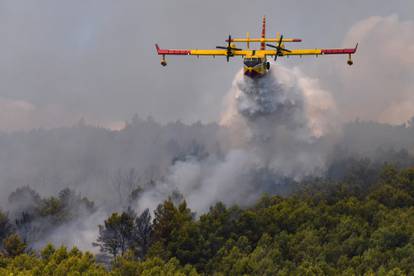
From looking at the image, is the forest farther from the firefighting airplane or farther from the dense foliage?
the firefighting airplane

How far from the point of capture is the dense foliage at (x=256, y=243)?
7025cm

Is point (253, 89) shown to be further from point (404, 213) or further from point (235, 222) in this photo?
point (404, 213)

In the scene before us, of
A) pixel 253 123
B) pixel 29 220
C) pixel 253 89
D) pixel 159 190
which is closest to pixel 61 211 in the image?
pixel 29 220

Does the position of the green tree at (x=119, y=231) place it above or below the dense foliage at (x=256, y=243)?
above

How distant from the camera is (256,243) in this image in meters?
90.8

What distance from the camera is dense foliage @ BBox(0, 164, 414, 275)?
70.2m

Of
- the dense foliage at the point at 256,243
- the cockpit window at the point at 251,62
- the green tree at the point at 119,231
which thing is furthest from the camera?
the green tree at the point at 119,231

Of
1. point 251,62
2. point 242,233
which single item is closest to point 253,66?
point 251,62

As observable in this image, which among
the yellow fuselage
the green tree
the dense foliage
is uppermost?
the yellow fuselage

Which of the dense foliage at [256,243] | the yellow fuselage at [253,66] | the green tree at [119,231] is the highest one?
the yellow fuselage at [253,66]

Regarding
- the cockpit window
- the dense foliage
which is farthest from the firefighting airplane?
the dense foliage

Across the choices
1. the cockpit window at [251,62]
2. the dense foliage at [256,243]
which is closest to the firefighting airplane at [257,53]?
the cockpit window at [251,62]

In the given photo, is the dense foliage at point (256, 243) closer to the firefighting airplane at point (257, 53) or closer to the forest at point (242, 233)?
the forest at point (242, 233)

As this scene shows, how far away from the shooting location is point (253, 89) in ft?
314
